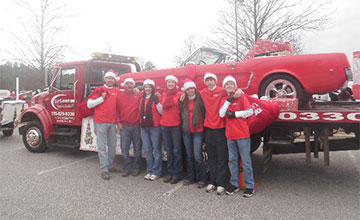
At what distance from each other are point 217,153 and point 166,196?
0.96m

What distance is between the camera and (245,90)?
15.4 ft

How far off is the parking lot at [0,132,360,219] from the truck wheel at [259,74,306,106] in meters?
1.41

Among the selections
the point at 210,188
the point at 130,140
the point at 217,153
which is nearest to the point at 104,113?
the point at 130,140

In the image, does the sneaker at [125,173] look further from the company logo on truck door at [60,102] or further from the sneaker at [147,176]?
the company logo on truck door at [60,102]

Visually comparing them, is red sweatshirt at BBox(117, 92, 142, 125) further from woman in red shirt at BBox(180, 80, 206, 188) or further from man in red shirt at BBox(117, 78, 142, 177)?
woman in red shirt at BBox(180, 80, 206, 188)

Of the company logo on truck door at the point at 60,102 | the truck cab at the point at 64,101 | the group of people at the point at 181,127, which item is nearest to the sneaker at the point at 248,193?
the group of people at the point at 181,127

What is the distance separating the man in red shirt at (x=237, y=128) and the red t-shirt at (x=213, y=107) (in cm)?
9

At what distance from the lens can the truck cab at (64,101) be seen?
19.4 feet

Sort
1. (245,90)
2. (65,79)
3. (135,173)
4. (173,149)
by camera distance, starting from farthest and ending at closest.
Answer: (65,79), (135,173), (245,90), (173,149)

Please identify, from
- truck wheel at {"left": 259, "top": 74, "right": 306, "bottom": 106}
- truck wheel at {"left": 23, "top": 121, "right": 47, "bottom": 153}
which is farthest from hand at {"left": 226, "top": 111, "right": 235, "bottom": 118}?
truck wheel at {"left": 23, "top": 121, "right": 47, "bottom": 153}

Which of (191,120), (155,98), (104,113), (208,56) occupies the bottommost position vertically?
(191,120)

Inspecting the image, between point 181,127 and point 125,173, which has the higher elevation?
point 181,127

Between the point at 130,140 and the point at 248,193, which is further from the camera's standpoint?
the point at 130,140

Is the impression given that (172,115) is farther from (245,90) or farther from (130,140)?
(245,90)
